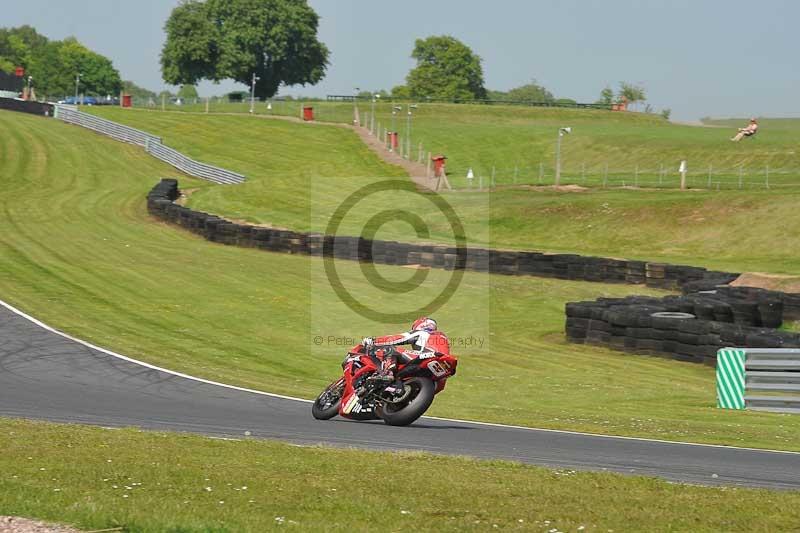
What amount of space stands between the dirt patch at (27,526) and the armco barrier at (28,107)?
3063 inches

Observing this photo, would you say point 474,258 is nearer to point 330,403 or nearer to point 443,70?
point 330,403

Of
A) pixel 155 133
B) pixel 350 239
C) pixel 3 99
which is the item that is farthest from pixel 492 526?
pixel 3 99

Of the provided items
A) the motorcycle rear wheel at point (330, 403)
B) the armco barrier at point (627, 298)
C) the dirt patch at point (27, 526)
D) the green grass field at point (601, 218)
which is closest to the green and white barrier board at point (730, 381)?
the armco barrier at point (627, 298)

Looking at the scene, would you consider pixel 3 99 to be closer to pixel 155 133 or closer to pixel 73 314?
pixel 155 133

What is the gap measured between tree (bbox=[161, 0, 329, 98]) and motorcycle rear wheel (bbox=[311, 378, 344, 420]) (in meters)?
127

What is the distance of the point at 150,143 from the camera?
229ft

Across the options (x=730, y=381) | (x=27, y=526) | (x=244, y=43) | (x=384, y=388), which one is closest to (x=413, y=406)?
(x=384, y=388)

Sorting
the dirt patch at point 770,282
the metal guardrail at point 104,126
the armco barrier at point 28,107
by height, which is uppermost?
the armco barrier at point 28,107

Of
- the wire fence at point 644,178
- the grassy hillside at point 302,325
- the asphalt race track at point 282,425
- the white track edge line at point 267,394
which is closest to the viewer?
the asphalt race track at point 282,425

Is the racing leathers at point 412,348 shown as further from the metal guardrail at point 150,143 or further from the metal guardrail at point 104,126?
the metal guardrail at point 104,126

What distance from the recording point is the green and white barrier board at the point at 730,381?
18325mm

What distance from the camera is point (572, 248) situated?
43094 mm

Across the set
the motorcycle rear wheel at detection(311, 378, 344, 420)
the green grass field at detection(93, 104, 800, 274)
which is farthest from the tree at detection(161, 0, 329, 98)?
the motorcycle rear wheel at detection(311, 378, 344, 420)

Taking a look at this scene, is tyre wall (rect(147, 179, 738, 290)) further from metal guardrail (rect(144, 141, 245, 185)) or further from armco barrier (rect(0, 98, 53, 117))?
armco barrier (rect(0, 98, 53, 117))
